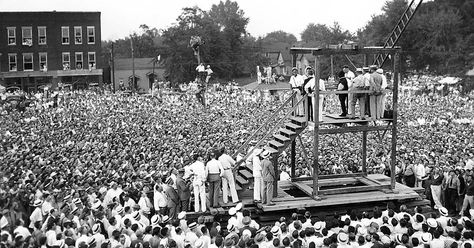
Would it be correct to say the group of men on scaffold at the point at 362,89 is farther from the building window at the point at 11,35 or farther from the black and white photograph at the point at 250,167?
the building window at the point at 11,35

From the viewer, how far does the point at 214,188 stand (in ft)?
45.5

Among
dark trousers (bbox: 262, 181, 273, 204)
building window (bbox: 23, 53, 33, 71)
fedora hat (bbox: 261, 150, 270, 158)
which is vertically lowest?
dark trousers (bbox: 262, 181, 273, 204)

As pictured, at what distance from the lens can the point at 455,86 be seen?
5606cm

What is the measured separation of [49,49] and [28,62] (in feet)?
8.70

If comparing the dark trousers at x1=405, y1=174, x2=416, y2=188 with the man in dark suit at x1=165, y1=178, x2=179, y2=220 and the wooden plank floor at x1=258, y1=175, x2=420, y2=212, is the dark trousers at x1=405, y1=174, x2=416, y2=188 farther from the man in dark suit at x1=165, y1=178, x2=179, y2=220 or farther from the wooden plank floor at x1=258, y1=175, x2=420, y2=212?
the man in dark suit at x1=165, y1=178, x2=179, y2=220

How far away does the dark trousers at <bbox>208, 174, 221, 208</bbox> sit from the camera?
45.2ft

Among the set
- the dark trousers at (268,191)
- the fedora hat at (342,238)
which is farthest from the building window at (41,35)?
the fedora hat at (342,238)

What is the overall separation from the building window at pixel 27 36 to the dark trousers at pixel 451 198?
5013 centimetres

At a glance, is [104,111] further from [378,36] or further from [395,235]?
[378,36]

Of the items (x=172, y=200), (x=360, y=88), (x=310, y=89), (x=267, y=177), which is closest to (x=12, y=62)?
(x=172, y=200)

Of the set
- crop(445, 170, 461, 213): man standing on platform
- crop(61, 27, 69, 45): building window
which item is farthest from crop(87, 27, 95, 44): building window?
crop(445, 170, 461, 213): man standing on platform

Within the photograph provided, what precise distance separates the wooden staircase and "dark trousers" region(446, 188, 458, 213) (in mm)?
5594

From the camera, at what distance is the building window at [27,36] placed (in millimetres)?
55844

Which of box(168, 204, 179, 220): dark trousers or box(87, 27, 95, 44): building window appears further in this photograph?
box(87, 27, 95, 44): building window
